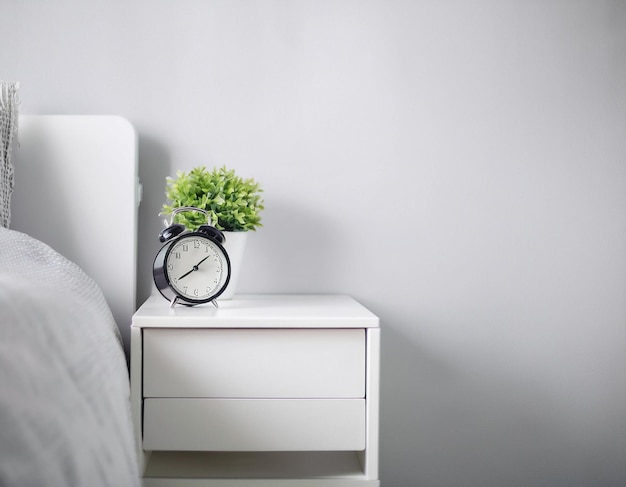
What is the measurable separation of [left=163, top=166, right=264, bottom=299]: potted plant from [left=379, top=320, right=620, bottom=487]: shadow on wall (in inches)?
18.2

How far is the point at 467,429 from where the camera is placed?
60.7 inches

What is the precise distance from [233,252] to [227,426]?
41 centimetres

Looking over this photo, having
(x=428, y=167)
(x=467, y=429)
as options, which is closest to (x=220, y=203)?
(x=428, y=167)

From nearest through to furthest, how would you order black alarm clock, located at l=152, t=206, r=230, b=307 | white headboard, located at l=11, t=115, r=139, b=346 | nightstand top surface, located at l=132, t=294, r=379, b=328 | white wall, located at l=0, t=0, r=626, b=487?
nightstand top surface, located at l=132, t=294, r=379, b=328
black alarm clock, located at l=152, t=206, r=230, b=307
white headboard, located at l=11, t=115, r=139, b=346
white wall, located at l=0, t=0, r=626, b=487

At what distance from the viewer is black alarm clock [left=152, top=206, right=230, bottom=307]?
122cm

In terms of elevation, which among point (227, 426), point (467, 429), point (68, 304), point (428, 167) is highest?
point (428, 167)

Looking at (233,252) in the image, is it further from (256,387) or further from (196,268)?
(256,387)

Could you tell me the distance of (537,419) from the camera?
1555 millimetres

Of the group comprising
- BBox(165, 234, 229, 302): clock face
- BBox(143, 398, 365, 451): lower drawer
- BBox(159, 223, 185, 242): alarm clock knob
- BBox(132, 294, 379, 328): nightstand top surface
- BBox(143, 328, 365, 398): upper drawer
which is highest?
BBox(159, 223, 185, 242): alarm clock knob

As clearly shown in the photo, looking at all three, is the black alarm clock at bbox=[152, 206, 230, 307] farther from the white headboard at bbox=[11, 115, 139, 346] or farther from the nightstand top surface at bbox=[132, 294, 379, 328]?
the white headboard at bbox=[11, 115, 139, 346]

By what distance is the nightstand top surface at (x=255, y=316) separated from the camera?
3.60 ft

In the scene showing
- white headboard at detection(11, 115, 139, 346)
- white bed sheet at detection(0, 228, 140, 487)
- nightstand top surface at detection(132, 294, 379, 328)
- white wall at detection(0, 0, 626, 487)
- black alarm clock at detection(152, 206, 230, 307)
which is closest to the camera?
white bed sheet at detection(0, 228, 140, 487)

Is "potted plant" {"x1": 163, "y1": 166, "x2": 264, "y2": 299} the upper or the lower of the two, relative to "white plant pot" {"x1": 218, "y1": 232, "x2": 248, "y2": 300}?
upper

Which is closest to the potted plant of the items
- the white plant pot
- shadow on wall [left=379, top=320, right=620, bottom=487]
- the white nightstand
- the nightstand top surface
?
the white plant pot
